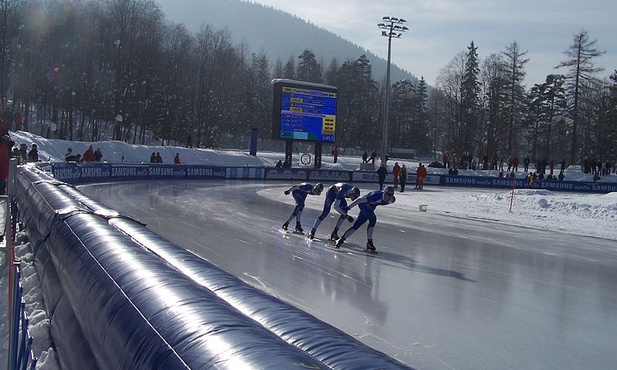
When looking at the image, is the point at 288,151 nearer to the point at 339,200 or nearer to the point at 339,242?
the point at 339,200

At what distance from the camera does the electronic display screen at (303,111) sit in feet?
128

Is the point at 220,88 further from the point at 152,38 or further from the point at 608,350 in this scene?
the point at 608,350

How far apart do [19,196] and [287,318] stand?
10.5 metres

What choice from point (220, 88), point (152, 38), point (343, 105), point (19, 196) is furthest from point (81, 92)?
point (19, 196)

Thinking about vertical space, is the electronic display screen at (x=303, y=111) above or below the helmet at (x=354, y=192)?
above

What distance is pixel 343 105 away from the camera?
8612cm

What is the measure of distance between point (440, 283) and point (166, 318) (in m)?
6.64

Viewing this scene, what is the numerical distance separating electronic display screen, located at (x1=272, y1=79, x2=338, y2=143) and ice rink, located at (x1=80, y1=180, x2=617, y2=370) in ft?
73.9

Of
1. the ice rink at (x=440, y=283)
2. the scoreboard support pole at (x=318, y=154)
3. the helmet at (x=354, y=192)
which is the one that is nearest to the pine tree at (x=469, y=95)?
the scoreboard support pole at (x=318, y=154)

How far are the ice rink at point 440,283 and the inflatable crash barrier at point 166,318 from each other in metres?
2.42

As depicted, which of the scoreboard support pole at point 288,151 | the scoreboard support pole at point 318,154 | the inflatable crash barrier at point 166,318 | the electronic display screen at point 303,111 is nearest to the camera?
the inflatable crash barrier at point 166,318

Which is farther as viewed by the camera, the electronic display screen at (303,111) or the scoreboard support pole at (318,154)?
the scoreboard support pole at (318,154)

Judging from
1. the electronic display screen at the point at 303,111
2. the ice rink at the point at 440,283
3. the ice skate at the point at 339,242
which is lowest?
the ice rink at the point at 440,283

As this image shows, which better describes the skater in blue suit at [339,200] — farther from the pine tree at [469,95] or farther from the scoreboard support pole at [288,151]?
the pine tree at [469,95]
